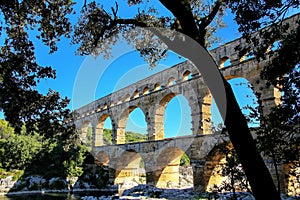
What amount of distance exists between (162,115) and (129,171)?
7.21 meters

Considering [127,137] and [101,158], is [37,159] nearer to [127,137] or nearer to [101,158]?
[101,158]

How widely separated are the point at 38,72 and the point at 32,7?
4.38 ft

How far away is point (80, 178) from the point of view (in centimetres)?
2412

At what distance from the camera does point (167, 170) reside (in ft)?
58.0

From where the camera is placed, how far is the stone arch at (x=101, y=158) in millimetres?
24938

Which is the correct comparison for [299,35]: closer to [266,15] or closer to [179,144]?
[266,15]

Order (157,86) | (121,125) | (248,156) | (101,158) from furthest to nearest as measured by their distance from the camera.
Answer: (101,158)
(121,125)
(157,86)
(248,156)

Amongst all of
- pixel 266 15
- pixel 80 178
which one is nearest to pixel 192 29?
pixel 266 15

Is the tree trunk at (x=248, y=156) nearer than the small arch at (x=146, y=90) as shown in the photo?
Yes

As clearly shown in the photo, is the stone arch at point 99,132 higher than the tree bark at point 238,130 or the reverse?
higher

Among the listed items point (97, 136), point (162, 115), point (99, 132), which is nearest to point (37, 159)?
point (97, 136)

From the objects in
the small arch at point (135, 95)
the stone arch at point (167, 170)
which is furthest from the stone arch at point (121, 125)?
the stone arch at point (167, 170)

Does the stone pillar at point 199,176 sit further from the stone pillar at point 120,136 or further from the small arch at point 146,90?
the stone pillar at point 120,136

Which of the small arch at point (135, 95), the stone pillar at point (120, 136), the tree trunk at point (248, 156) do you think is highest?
the small arch at point (135, 95)
